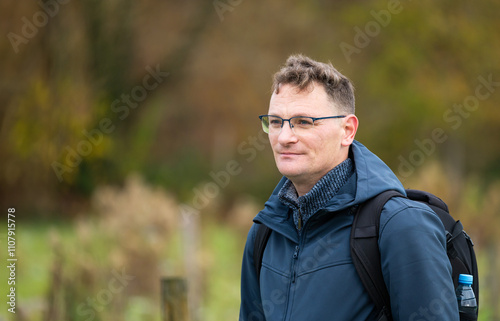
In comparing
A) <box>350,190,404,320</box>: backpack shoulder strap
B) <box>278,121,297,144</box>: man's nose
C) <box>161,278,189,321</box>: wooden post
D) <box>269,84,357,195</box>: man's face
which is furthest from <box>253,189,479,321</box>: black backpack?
<box>161,278,189,321</box>: wooden post

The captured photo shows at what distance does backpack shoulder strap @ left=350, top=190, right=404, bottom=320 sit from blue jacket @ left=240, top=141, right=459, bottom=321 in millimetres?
34

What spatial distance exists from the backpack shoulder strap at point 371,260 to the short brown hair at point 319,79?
1.64 ft

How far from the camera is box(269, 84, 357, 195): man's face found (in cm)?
260

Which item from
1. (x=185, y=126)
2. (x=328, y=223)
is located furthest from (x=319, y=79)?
(x=185, y=126)

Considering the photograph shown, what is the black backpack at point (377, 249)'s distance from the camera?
233 centimetres

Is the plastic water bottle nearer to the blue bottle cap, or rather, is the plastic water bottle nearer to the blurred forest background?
the blue bottle cap

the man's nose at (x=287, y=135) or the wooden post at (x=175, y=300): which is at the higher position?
the man's nose at (x=287, y=135)

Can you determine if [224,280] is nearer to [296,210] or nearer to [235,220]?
[235,220]

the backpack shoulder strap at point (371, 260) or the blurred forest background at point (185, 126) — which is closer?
the backpack shoulder strap at point (371, 260)

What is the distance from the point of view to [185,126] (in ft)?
93.2

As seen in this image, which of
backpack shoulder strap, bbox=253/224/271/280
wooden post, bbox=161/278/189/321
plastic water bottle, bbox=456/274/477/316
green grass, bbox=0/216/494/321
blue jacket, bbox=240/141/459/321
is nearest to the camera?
blue jacket, bbox=240/141/459/321

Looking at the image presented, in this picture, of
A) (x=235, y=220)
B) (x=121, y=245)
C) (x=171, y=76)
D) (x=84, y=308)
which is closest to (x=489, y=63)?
(x=235, y=220)

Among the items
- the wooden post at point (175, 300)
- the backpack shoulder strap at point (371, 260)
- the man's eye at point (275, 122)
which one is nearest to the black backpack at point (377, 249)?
the backpack shoulder strap at point (371, 260)

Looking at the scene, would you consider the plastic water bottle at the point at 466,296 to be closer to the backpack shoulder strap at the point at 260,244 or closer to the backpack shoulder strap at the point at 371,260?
the backpack shoulder strap at the point at 371,260
